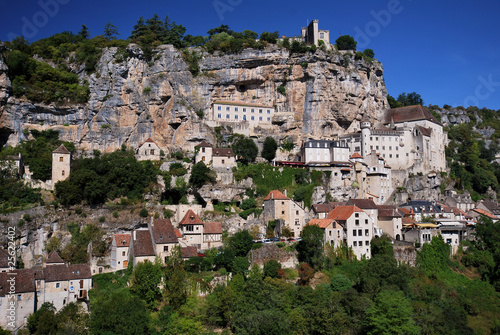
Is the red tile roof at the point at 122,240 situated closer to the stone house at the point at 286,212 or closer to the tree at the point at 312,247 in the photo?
the stone house at the point at 286,212

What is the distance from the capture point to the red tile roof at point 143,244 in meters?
42.6

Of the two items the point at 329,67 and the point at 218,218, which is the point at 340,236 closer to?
the point at 218,218

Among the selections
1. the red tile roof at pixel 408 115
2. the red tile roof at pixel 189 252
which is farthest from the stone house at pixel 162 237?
the red tile roof at pixel 408 115

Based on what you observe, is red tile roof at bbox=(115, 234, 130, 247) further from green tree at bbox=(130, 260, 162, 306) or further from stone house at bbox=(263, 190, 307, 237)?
stone house at bbox=(263, 190, 307, 237)

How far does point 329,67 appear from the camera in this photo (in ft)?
230

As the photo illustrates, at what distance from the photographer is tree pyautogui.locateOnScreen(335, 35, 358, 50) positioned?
76062 mm

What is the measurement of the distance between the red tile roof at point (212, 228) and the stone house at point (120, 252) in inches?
312

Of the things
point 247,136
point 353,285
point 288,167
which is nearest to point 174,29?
point 247,136

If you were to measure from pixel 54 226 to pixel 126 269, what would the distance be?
967 cm

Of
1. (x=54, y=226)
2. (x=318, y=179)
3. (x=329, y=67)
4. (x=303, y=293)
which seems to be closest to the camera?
(x=303, y=293)

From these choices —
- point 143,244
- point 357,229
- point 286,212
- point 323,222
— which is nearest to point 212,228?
point 143,244

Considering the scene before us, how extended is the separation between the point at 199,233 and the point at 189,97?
27.1 meters

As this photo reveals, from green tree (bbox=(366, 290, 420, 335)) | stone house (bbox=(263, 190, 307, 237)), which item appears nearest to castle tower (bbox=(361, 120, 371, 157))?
stone house (bbox=(263, 190, 307, 237))

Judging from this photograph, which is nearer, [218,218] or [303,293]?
[303,293]
